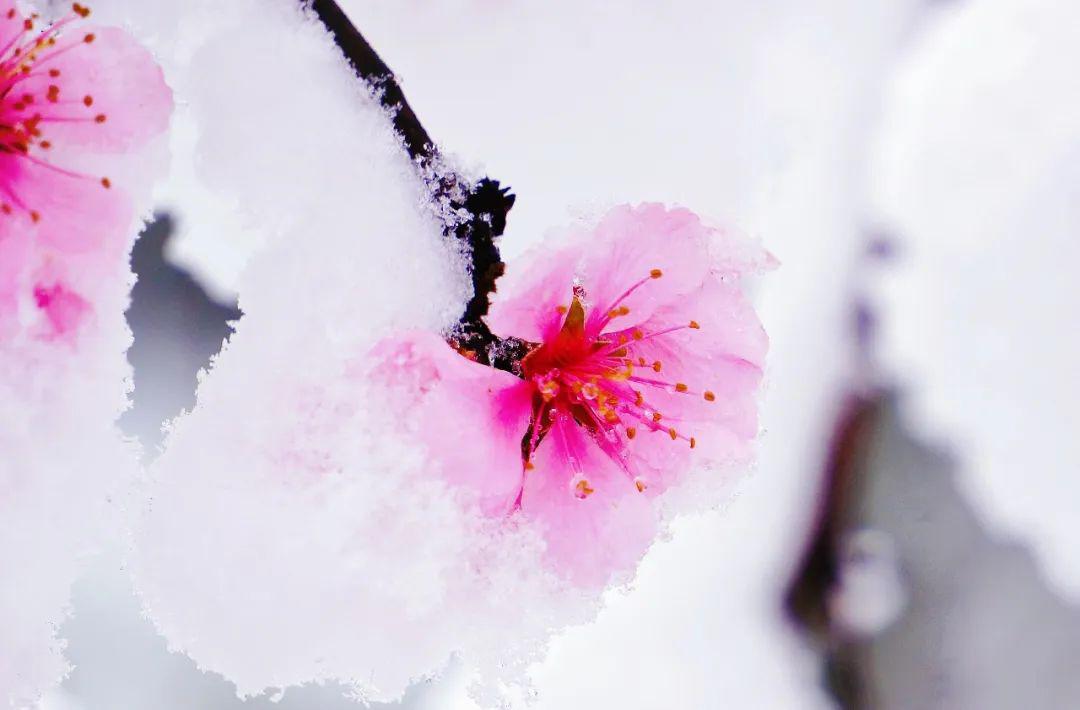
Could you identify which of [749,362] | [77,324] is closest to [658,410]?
[749,362]

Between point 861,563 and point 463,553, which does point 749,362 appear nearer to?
point 463,553

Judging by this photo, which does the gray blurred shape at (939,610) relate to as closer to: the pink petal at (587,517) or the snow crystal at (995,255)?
the snow crystal at (995,255)

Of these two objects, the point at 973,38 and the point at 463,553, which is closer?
the point at 463,553

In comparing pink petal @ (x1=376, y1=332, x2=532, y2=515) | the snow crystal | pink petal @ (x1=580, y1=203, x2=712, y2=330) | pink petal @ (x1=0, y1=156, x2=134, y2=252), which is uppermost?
the snow crystal

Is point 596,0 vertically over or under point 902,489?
over

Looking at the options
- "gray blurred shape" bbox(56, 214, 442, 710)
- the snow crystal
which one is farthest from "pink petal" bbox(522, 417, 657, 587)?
the snow crystal

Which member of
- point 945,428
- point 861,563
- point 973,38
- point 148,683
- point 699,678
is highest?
point 973,38

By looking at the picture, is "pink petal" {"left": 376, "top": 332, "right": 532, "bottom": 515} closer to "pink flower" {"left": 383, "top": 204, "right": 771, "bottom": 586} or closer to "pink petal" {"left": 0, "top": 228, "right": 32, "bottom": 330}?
"pink flower" {"left": 383, "top": 204, "right": 771, "bottom": 586}
